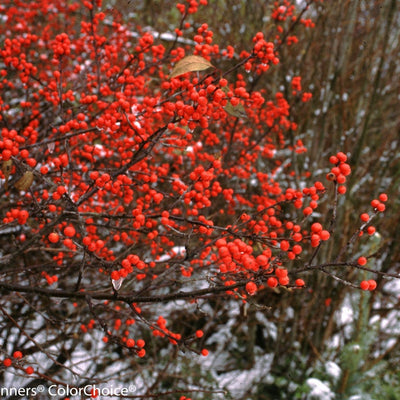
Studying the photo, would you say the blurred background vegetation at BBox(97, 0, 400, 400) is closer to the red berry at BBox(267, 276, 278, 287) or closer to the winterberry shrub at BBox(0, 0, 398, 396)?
the winterberry shrub at BBox(0, 0, 398, 396)

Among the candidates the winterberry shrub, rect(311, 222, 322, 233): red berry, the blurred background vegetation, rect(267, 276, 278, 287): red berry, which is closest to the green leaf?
the winterberry shrub

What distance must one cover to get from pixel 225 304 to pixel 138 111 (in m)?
3.81

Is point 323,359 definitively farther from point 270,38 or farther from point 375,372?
point 270,38

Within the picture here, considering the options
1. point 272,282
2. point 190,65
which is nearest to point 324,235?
point 272,282

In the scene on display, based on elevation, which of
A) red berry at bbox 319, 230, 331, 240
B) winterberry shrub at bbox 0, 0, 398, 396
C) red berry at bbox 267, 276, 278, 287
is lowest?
red berry at bbox 267, 276, 278, 287

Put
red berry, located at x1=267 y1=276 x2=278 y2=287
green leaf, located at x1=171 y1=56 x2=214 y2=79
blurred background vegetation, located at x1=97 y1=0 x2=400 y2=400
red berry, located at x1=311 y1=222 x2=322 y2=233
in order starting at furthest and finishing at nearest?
blurred background vegetation, located at x1=97 y1=0 x2=400 y2=400, green leaf, located at x1=171 y1=56 x2=214 y2=79, red berry, located at x1=311 y1=222 x2=322 y2=233, red berry, located at x1=267 y1=276 x2=278 y2=287

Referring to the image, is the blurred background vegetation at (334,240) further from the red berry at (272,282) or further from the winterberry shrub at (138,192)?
the red berry at (272,282)

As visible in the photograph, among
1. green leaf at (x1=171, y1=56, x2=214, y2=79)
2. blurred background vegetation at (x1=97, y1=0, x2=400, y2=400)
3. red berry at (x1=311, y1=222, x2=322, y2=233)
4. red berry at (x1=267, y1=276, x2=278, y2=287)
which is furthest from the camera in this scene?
blurred background vegetation at (x1=97, y1=0, x2=400, y2=400)

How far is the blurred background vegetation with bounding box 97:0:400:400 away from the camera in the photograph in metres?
4.01

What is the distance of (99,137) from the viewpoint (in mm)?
3156

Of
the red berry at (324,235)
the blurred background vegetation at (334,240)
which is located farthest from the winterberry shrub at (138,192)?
the blurred background vegetation at (334,240)

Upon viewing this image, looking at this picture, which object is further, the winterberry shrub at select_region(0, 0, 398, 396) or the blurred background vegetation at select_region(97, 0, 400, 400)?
the blurred background vegetation at select_region(97, 0, 400, 400)

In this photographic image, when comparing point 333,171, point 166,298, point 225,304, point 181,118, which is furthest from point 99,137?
point 225,304

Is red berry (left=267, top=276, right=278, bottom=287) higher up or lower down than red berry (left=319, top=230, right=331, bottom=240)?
lower down
